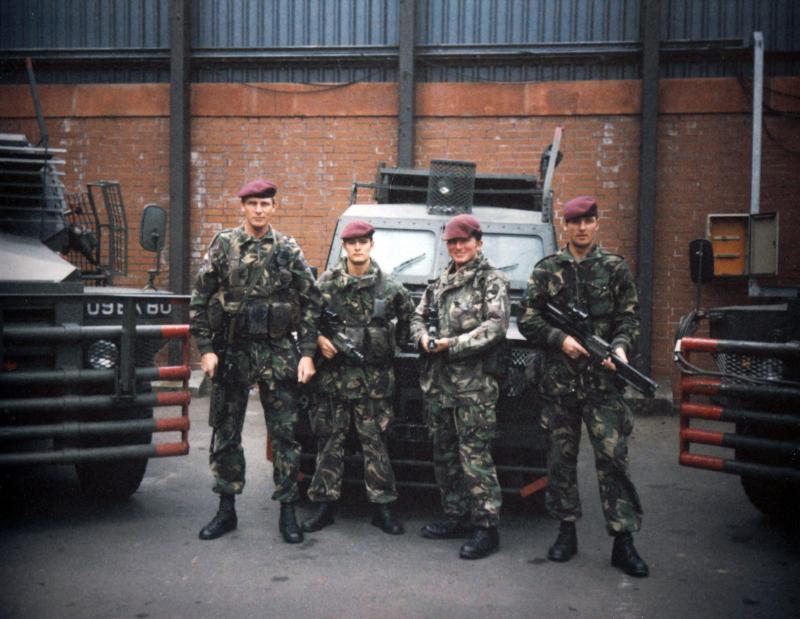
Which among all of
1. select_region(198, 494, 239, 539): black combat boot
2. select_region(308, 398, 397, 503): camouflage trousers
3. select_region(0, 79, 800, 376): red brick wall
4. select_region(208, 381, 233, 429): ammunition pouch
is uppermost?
A: select_region(0, 79, 800, 376): red brick wall

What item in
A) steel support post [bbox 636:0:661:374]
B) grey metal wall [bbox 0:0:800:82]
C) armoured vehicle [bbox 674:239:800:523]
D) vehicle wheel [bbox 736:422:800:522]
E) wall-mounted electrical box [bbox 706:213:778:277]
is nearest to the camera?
armoured vehicle [bbox 674:239:800:523]

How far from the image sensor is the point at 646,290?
30.8ft

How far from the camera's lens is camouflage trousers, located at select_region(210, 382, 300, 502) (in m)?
4.70

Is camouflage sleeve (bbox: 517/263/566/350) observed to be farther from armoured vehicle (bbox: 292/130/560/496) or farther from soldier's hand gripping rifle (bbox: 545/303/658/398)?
armoured vehicle (bbox: 292/130/560/496)

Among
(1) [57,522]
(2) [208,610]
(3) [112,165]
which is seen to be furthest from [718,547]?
(3) [112,165]

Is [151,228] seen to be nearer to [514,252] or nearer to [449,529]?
[514,252]

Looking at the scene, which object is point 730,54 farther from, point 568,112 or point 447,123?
point 447,123

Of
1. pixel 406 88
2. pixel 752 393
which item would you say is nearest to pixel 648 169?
pixel 406 88

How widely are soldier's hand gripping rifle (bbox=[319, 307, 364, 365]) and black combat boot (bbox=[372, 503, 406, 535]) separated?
2.96 feet

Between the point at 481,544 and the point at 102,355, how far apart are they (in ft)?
7.89

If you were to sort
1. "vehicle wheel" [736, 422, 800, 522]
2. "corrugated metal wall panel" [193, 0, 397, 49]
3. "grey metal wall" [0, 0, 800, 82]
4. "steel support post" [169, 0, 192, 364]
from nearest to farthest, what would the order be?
"vehicle wheel" [736, 422, 800, 522], "grey metal wall" [0, 0, 800, 82], "steel support post" [169, 0, 192, 364], "corrugated metal wall panel" [193, 0, 397, 49]

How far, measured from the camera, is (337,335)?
4871mm

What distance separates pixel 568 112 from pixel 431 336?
5.81 metres

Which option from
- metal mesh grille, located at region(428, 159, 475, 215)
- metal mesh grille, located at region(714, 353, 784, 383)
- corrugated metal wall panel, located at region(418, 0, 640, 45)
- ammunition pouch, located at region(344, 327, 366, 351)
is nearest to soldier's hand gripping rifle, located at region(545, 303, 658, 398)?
metal mesh grille, located at region(714, 353, 784, 383)
